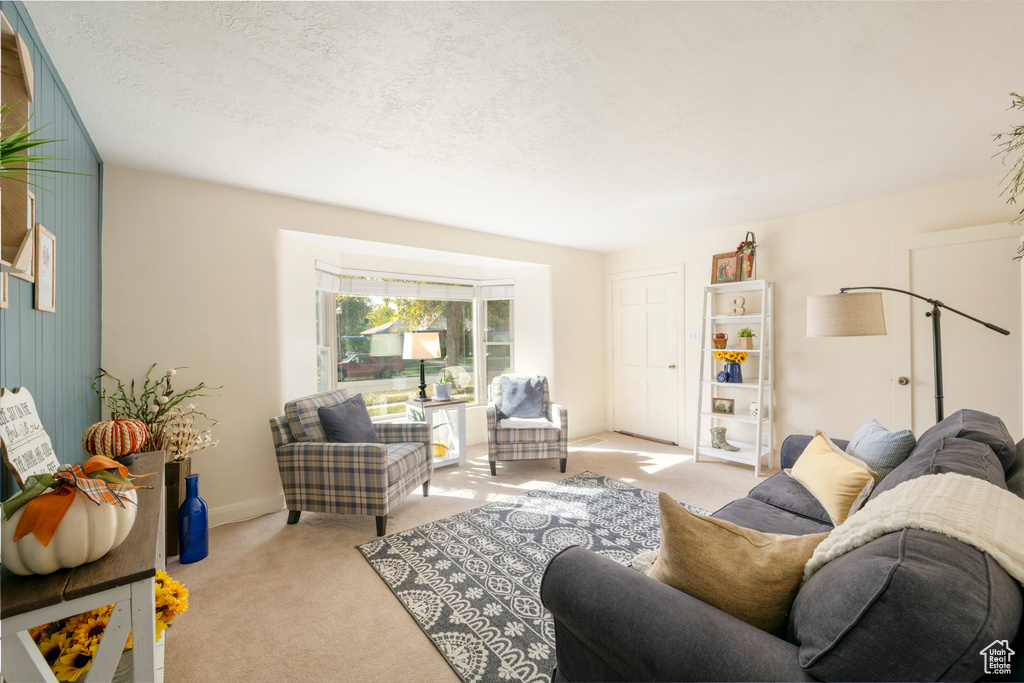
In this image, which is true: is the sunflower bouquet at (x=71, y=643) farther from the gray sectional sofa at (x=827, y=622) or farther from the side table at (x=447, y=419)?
the side table at (x=447, y=419)

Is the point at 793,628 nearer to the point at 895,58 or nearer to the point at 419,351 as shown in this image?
the point at 895,58

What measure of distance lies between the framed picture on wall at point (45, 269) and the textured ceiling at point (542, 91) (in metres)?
0.68

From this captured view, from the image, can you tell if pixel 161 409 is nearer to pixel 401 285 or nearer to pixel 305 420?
pixel 305 420

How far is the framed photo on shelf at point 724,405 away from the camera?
4.32 metres

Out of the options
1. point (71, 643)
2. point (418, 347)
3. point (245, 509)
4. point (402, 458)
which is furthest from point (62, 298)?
point (418, 347)

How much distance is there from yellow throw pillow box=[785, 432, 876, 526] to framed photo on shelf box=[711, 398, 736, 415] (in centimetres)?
220

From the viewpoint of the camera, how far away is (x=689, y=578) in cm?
105

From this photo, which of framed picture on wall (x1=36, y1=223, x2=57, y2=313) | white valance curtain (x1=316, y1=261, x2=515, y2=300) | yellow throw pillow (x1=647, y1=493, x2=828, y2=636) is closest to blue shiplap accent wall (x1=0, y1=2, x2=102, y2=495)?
framed picture on wall (x1=36, y1=223, x2=57, y2=313)

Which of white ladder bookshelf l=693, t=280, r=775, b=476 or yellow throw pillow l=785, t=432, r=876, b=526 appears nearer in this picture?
yellow throw pillow l=785, t=432, r=876, b=526

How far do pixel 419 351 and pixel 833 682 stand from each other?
3600 mm

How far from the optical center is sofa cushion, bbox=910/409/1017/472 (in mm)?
1636

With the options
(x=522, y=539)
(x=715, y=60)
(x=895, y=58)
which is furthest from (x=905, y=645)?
(x=522, y=539)

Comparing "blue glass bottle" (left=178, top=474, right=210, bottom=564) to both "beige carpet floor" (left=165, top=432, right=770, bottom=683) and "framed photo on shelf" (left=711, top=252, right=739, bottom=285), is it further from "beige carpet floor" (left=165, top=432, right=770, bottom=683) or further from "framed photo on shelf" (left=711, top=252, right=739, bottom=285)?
"framed photo on shelf" (left=711, top=252, right=739, bottom=285)

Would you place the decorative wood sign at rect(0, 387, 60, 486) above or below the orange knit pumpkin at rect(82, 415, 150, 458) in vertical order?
above
